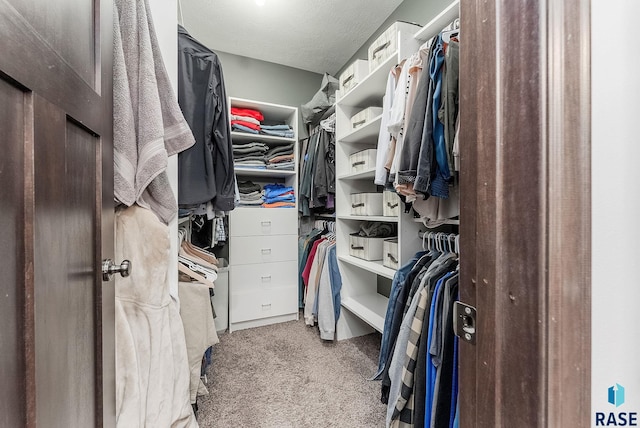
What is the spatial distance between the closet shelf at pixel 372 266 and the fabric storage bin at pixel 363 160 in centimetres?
62

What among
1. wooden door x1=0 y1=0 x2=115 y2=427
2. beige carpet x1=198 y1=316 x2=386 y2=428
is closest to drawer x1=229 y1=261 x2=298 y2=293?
beige carpet x1=198 y1=316 x2=386 y2=428

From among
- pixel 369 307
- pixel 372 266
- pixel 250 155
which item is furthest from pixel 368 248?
pixel 250 155

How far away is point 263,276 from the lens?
7.77 ft

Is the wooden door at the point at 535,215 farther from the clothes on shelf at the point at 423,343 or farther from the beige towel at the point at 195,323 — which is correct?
the beige towel at the point at 195,323

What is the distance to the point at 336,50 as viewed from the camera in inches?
99.5

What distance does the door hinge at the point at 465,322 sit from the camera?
45cm

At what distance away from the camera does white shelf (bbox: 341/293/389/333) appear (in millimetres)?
1733

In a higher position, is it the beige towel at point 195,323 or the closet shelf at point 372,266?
the closet shelf at point 372,266

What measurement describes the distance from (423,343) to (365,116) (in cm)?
138

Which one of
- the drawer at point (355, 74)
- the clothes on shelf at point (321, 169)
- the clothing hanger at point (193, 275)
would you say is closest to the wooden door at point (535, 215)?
the clothing hanger at point (193, 275)

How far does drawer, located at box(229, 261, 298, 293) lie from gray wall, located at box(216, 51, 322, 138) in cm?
143

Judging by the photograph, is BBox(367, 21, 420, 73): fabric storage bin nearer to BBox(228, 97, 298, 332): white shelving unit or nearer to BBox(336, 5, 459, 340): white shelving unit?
BBox(336, 5, 459, 340): white shelving unit

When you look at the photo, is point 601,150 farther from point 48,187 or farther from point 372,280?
point 372,280

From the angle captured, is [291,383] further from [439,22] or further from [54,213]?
[439,22]
